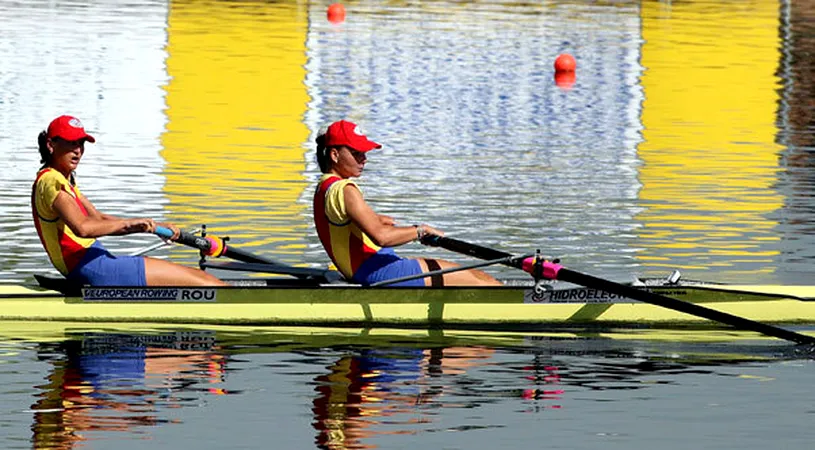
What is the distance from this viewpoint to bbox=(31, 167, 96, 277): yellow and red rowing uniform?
1455 cm

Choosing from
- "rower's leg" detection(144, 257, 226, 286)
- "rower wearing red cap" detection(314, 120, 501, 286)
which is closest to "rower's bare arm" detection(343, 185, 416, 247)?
"rower wearing red cap" detection(314, 120, 501, 286)

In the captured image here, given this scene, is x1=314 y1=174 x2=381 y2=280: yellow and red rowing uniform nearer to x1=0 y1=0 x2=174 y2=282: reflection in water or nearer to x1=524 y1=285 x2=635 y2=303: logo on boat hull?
x1=524 y1=285 x2=635 y2=303: logo on boat hull

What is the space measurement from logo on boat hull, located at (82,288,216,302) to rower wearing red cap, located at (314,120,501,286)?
1054mm

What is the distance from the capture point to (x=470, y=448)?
451 inches

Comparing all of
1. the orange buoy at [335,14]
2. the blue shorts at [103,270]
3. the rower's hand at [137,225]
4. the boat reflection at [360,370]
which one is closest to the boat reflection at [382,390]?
the boat reflection at [360,370]

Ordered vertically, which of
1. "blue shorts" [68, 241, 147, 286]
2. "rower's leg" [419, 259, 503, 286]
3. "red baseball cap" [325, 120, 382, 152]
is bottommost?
"rower's leg" [419, 259, 503, 286]

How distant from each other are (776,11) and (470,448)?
5407cm

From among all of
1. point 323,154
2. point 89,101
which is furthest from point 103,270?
point 89,101

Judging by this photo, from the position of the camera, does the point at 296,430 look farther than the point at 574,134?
No

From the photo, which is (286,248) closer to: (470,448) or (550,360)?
(550,360)

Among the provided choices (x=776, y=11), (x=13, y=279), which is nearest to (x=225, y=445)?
(x=13, y=279)

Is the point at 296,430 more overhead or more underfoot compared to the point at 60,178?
more underfoot

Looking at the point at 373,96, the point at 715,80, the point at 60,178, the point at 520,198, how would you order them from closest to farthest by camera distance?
the point at 60,178
the point at 520,198
the point at 373,96
the point at 715,80

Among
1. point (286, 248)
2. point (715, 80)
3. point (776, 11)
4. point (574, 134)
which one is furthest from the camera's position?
point (776, 11)
